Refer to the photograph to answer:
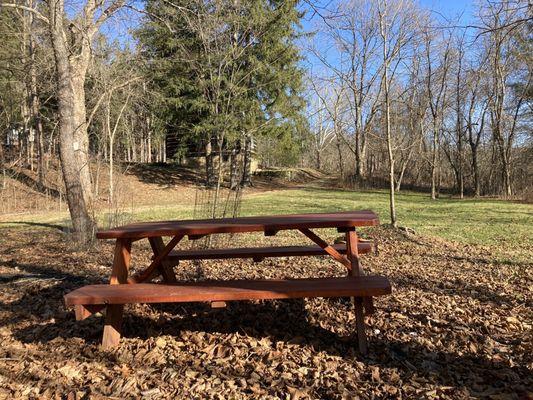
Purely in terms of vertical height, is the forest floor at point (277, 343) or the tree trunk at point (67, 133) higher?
the tree trunk at point (67, 133)

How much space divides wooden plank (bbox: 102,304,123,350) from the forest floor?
3.2 inches

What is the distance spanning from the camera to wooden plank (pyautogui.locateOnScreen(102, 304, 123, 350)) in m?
3.44

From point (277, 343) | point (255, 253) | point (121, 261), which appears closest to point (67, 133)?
point (121, 261)

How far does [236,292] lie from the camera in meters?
3.19

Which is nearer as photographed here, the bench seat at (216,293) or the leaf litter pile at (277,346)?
the leaf litter pile at (277,346)

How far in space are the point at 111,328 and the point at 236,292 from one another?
104cm

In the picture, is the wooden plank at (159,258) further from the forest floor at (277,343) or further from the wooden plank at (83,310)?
the wooden plank at (83,310)

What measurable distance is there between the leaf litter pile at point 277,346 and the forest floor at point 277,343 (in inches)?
0.5

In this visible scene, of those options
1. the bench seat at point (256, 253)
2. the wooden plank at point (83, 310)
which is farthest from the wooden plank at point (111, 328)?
the bench seat at point (256, 253)

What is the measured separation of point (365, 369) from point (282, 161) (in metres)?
43.5

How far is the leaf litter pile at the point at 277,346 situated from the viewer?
283 cm

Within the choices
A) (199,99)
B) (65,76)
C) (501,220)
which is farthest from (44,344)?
(199,99)

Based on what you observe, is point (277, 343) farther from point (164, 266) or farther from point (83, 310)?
point (164, 266)

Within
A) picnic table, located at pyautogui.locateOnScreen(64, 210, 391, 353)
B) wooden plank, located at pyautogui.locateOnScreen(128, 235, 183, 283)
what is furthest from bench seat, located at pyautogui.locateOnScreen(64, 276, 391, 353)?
wooden plank, located at pyautogui.locateOnScreen(128, 235, 183, 283)
